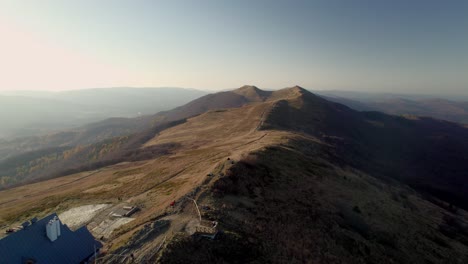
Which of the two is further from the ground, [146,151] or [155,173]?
[155,173]

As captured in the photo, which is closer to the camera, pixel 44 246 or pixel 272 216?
pixel 44 246

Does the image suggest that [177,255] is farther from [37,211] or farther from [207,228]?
[37,211]

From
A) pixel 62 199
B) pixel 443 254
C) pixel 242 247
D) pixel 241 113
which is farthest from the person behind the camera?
pixel 241 113

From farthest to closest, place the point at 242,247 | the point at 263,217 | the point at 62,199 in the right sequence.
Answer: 1. the point at 62,199
2. the point at 263,217
3. the point at 242,247

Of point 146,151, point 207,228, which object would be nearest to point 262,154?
point 207,228

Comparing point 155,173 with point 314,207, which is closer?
point 314,207

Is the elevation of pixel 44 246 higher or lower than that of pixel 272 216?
higher

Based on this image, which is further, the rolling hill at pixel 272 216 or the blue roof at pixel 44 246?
the rolling hill at pixel 272 216

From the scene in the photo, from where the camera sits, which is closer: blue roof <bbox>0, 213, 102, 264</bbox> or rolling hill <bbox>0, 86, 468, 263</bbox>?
blue roof <bbox>0, 213, 102, 264</bbox>
